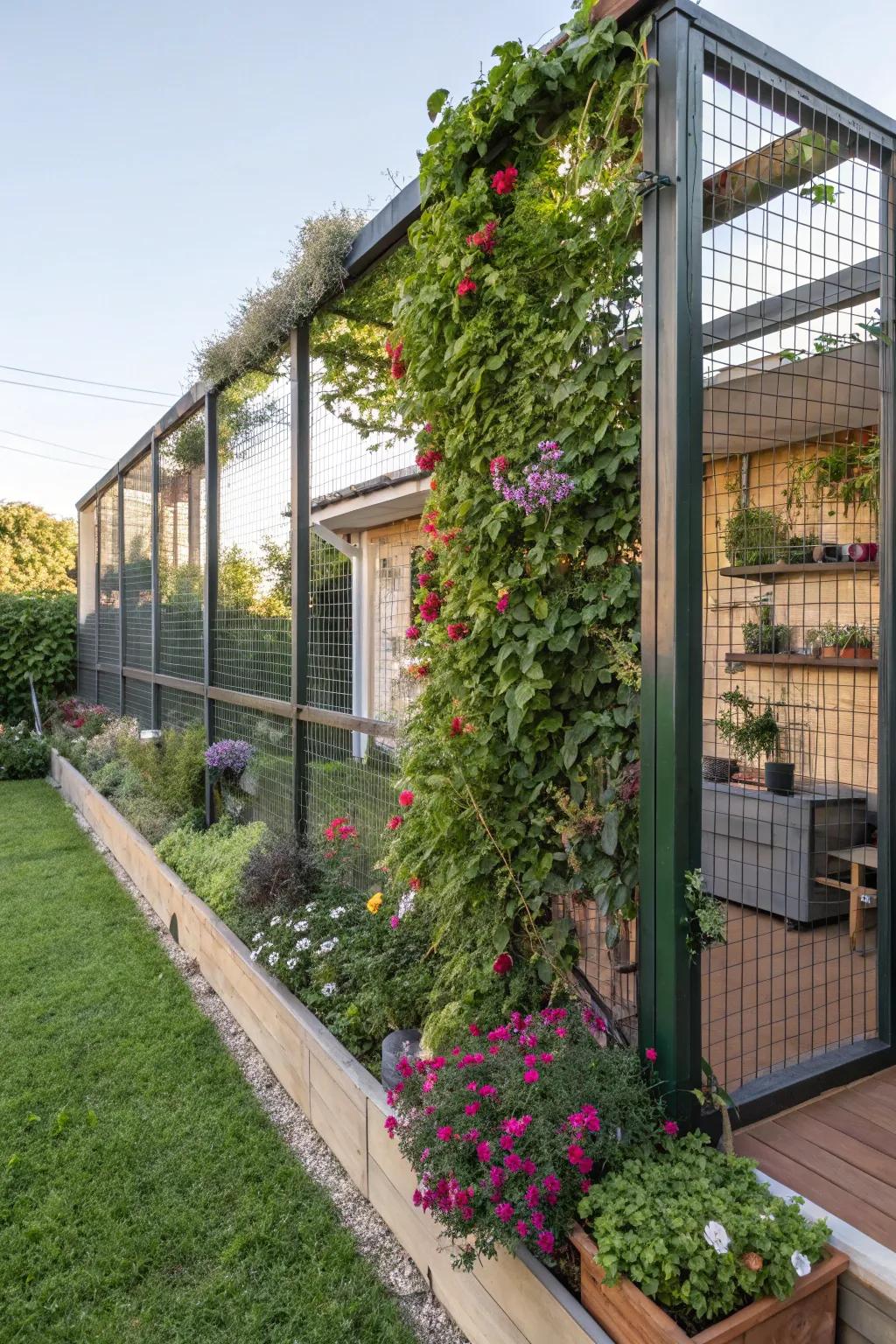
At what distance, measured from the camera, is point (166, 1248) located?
83.0 inches

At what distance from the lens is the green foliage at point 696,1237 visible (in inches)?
54.2

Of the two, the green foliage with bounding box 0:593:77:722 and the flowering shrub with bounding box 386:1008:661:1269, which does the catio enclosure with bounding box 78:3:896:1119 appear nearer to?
the flowering shrub with bounding box 386:1008:661:1269

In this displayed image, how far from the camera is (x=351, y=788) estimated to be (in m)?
3.61

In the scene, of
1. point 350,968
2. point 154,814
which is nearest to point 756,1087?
point 350,968

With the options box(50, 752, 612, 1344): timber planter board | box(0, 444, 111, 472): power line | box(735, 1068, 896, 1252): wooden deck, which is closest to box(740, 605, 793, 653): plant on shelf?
box(735, 1068, 896, 1252): wooden deck

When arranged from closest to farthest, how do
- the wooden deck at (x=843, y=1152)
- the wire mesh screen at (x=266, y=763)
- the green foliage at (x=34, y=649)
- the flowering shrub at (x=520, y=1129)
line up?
1. the flowering shrub at (x=520, y=1129)
2. the wooden deck at (x=843, y=1152)
3. the wire mesh screen at (x=266, y=763)
4. the green foliage at (x=34, y=649)

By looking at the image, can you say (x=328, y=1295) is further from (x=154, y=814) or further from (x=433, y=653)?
(x=154, y=814)

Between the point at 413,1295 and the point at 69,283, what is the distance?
1351 cm

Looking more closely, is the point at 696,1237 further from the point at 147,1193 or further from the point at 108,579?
the point at 108,579

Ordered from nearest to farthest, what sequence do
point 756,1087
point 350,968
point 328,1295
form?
point 328,1295 → point 756,1087 → point 350,968

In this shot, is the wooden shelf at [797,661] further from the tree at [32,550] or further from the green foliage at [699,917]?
the tree at [32,550]

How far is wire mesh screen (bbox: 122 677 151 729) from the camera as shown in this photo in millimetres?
7645

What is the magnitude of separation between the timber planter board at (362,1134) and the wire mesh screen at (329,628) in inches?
47.2

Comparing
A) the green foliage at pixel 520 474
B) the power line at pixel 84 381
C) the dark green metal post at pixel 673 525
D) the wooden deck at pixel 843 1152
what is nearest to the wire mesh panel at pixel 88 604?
the power line at pixel 84 381
